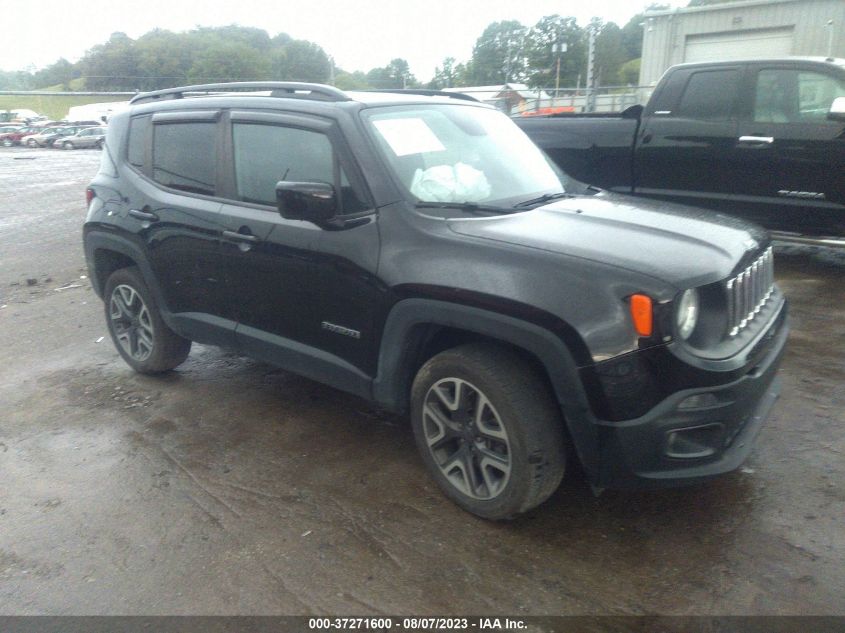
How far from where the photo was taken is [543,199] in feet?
12.8

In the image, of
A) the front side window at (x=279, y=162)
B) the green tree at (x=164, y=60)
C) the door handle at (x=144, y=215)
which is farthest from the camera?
the green tree at (x=164, y=60)

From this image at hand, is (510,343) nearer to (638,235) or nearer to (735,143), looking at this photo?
(638,235)

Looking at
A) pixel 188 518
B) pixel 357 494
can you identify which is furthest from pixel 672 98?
pixel 188 518

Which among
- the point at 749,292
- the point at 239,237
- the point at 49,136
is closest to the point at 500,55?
the point at 49,136

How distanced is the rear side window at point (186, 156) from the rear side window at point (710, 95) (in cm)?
495

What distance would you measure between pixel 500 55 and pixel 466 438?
5480 cm

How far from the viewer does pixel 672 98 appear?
745 cm

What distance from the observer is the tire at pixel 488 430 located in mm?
3035

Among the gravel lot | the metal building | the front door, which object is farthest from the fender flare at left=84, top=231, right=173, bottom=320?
the metal building

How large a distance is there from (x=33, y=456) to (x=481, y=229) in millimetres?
2920

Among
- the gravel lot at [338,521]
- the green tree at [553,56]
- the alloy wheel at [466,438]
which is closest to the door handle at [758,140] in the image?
the gravel lot at [338,521]

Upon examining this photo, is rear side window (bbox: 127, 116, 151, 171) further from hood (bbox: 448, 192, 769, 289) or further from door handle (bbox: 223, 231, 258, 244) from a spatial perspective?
hood (bbox: 448, 192, 769, 289)

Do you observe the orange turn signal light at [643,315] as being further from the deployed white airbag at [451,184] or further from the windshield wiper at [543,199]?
the deployed white airbag at [451,184]

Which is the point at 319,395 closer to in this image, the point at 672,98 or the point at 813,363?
the point at 813,363
